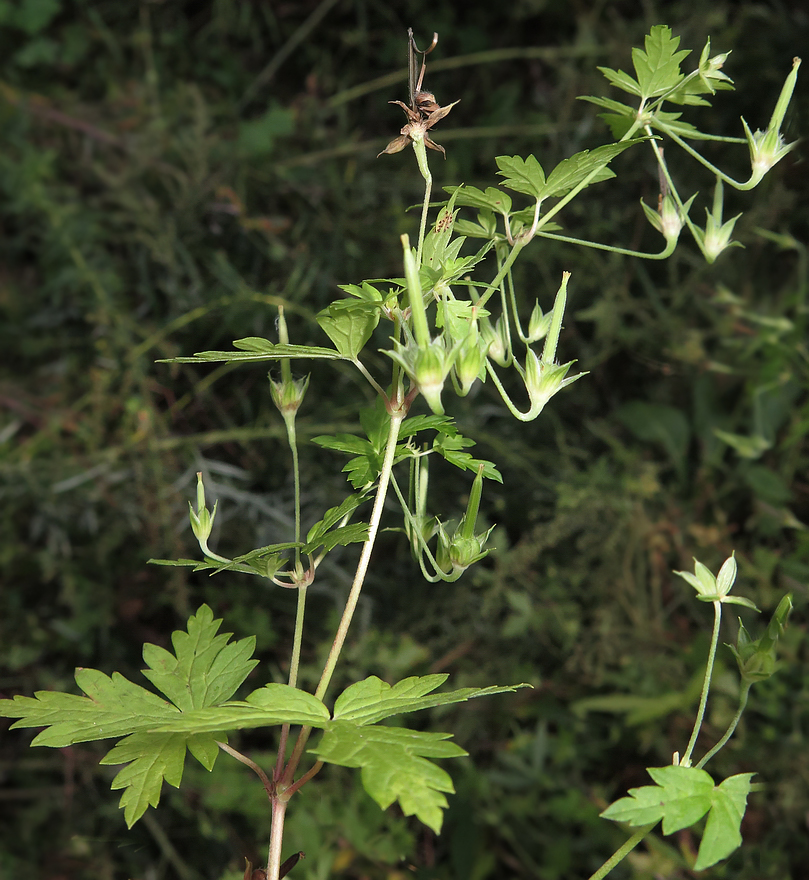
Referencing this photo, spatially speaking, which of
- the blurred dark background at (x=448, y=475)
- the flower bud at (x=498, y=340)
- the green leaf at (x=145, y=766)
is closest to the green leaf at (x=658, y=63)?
the flower bud at (x=498, y=340)

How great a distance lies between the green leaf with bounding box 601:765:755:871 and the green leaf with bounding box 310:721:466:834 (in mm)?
138

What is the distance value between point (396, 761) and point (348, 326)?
0.89 ft

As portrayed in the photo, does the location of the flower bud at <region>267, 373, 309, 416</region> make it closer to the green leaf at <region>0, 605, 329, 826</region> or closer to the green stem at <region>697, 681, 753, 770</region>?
the green leaf at <region>0, 605, 329, 826</region>

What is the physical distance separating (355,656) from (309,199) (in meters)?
0.90

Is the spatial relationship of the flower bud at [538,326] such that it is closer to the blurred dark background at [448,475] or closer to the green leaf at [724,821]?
the green leaf at [724,821]

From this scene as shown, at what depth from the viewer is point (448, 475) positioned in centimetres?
132

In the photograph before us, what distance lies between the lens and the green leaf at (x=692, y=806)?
489 millimetres

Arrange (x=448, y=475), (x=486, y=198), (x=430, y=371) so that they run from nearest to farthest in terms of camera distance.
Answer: (x=430, y=371)
(x=486, y=198)
(x=448, y=475)

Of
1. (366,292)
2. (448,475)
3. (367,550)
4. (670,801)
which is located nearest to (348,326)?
(366,292)

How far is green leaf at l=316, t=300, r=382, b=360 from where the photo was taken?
50cm

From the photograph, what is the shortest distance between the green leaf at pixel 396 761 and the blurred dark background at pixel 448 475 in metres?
0.63

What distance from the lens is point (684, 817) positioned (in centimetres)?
49

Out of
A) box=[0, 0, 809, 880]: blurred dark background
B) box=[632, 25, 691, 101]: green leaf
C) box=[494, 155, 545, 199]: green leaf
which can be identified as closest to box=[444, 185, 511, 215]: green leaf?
box=[494, 155, 545, 199]: green leaf

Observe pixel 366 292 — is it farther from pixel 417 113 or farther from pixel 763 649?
pixel 763 649
